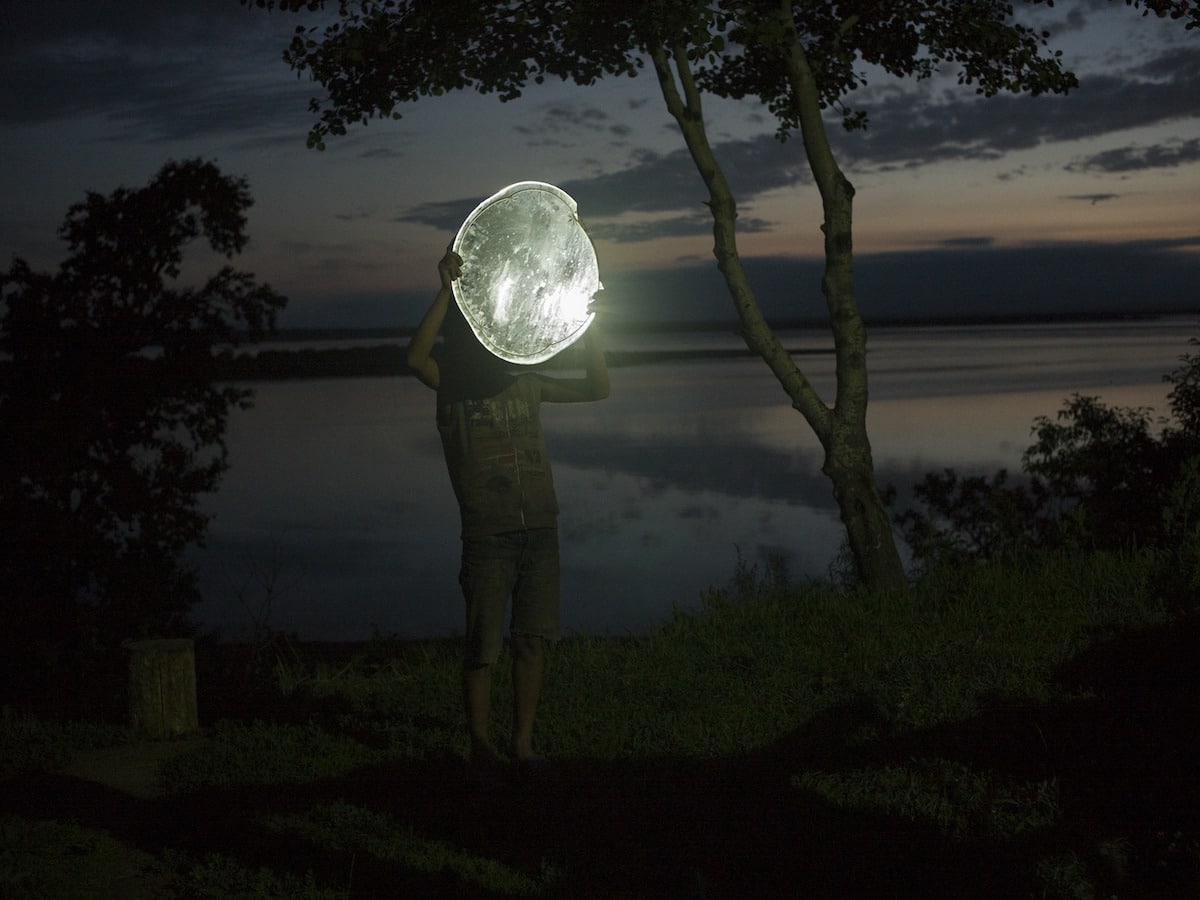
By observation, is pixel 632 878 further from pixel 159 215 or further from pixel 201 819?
pixel 159 215

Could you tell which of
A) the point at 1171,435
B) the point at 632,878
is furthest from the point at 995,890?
the point at 1171,435

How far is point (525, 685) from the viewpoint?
5.72 metres

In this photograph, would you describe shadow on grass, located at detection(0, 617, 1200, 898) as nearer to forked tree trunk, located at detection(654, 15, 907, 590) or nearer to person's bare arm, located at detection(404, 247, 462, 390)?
person's bare arm, located at detection(404, 247, 462, 390)

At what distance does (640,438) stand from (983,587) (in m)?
32.4

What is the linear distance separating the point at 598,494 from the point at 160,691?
891 inches

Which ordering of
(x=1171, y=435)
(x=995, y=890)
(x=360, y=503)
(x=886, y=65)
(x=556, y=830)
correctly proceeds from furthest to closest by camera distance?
(x=360, y=503) → (x=1171, y=435) → (x=886, y=65) → (x=556, y=830) → (x=995, y=890)

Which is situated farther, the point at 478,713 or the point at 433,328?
the point at 478,713

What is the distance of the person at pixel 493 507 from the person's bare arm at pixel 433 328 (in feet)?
0.03

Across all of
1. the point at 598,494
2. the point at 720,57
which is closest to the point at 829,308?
the point at 720,57

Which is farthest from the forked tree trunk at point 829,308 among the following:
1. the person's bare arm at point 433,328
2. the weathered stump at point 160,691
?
the weathered stump at point 160,691

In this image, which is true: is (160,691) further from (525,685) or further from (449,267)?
(449,267)

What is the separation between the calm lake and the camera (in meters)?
20.5

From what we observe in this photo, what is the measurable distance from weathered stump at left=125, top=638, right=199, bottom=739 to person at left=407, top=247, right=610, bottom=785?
2.50m

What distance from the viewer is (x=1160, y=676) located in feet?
21.2
